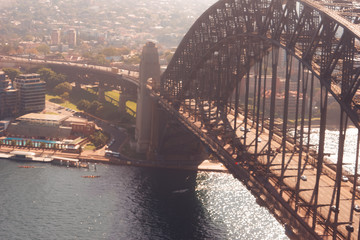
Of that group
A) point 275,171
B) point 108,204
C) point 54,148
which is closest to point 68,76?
Answer: point 54,148

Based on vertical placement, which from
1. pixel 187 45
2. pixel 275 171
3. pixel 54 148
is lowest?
pixel 54 148

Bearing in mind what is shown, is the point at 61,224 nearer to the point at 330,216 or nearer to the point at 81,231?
the point at 81,231

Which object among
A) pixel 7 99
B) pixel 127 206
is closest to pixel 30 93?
pixel 7 99

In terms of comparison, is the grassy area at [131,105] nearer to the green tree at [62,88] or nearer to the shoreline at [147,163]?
the green tree at [62,88]

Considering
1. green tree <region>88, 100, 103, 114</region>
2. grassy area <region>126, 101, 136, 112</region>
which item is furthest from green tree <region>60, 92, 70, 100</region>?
grassy area <region>126, 101, 136, 112</region>

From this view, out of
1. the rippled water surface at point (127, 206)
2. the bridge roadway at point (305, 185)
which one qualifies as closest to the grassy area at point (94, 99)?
the rippled water surface at point (127, 206)

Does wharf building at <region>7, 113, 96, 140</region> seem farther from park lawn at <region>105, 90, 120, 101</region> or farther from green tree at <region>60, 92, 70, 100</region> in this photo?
park lawn at <region>105, 90, 120, 101</region>

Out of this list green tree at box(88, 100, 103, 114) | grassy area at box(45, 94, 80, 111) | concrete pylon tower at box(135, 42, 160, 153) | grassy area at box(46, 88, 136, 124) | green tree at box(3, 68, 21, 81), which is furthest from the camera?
green tree at box(3, 68, 21, 81)
